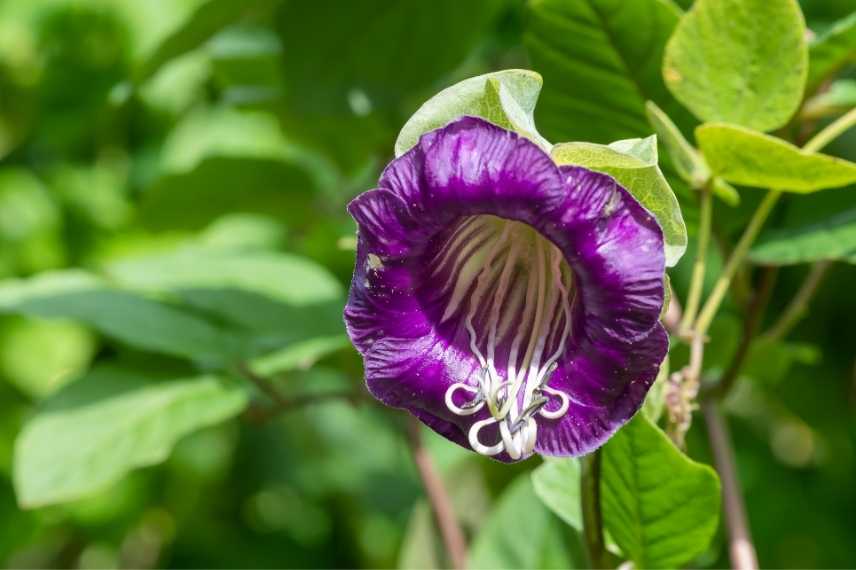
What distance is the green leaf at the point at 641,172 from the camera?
22.7 inches

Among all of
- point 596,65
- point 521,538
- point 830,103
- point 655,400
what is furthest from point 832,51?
point 521,538

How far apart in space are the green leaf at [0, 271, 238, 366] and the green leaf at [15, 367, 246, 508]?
3cm

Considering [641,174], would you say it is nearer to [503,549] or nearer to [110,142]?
[503,549]

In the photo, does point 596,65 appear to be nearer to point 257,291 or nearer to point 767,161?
point 767,161

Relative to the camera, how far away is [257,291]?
1.14m

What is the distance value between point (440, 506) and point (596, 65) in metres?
0.44

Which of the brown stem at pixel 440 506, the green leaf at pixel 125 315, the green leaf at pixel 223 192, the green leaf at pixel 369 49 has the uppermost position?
the green leaf at pixel 369 49

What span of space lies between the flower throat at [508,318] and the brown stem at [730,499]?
0.28 meters

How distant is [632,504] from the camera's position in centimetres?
73

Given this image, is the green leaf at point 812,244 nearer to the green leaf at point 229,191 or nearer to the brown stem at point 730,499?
the brown stem at point 730,499

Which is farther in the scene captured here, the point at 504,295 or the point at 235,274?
the point at 235,274

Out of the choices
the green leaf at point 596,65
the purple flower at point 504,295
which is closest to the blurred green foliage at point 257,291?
the green leaf at point 596,65

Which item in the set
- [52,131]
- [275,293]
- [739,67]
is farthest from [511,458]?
[52,131]

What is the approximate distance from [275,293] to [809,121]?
0.51 m
